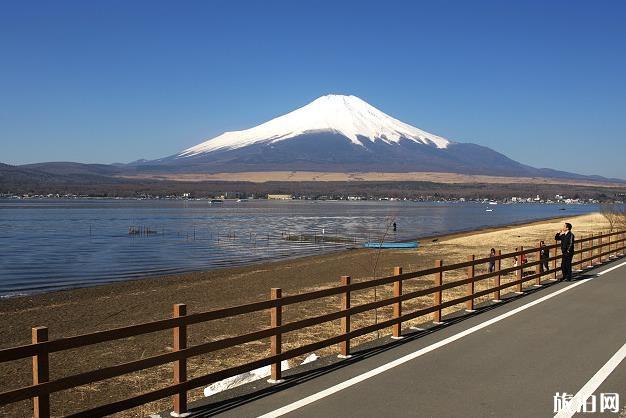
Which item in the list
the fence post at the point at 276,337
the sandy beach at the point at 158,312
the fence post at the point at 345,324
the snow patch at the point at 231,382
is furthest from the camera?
the sandy beach at the point at 158,312

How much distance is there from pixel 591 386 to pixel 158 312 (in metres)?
14.1

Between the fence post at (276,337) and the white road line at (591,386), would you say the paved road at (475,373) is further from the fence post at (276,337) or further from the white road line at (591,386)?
the fence post at (276,337)

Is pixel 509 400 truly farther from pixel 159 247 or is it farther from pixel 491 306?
pixel 159 247

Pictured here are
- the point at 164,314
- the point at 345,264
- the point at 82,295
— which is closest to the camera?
the point at 164,314

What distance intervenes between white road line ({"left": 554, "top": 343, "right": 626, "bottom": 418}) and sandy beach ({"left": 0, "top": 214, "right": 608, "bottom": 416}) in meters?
4.70

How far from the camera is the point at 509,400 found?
22.4 feet

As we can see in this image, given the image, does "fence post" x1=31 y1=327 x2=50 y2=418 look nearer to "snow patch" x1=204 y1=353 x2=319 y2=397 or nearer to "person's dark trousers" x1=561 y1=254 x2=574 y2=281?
"snow patch" x1=204 y1=353 x2=319 y2=397

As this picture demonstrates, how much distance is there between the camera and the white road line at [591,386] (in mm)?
6473

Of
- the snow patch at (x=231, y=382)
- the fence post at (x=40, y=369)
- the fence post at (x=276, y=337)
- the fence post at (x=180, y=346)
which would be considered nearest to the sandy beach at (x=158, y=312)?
the snow patch at (x=231, y=382)

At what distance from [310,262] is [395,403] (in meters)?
29.0

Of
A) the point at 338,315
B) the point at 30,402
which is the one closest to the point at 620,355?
the point at 338,315

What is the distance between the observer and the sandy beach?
10.7 m

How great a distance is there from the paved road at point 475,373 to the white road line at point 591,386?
0.07m

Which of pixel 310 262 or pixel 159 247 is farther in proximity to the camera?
pixel 159 247
